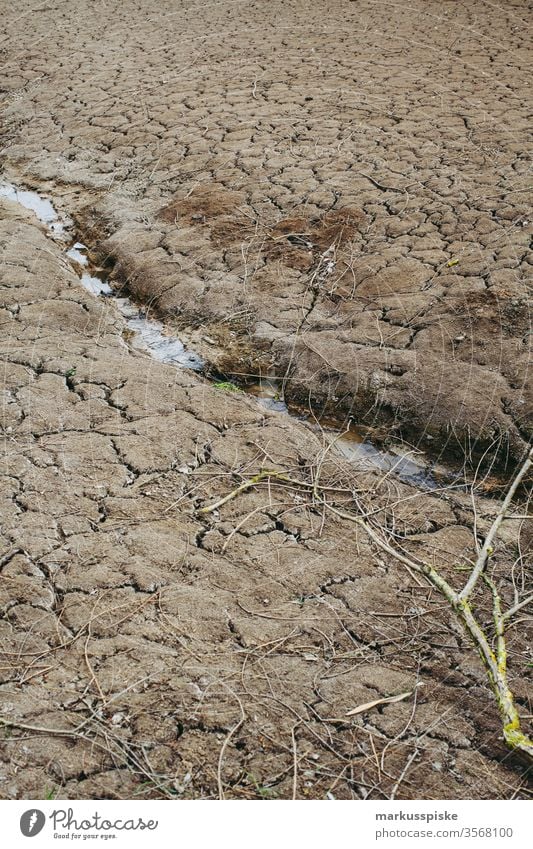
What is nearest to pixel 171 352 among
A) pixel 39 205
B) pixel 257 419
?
pixel 257 419

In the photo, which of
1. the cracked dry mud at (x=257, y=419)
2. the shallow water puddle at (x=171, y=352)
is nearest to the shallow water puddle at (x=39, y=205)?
the shallow water puddle at (x=171, y=352)

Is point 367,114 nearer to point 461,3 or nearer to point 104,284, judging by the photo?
point 104,284

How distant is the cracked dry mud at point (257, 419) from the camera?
1932 millimetres

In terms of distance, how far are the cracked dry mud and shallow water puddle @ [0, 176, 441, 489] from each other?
8cm

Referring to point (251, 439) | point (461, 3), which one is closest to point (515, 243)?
point (251, 439)

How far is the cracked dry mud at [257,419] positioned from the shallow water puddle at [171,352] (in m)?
0.08

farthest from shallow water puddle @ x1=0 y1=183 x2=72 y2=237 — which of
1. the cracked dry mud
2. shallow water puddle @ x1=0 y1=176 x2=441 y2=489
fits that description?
the cracked dry mud

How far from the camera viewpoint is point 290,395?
362 centimetres

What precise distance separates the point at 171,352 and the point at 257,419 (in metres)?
→ 0.89

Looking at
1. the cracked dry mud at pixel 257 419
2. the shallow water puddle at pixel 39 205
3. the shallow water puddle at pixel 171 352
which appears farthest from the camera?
the shallow water puddle at pixel 39 205

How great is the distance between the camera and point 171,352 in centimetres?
394

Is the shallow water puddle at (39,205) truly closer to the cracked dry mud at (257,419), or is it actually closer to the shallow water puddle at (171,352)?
the shallow water puddle at (171,352)

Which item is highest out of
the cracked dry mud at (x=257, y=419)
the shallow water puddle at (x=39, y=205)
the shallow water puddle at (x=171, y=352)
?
the cracked dry mud at (x=257, y=419)

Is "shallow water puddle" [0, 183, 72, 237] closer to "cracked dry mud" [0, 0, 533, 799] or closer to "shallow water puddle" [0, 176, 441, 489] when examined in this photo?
"shallow water puddle" [0, 176, 441, 489]
